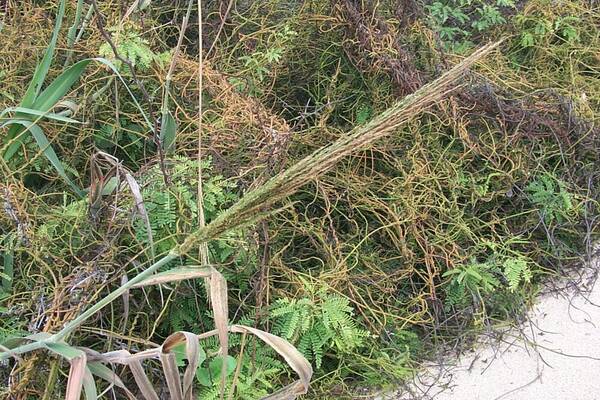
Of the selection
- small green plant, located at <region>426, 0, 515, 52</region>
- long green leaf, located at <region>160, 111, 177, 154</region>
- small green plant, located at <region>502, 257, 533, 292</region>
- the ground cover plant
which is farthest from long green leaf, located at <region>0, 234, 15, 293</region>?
small green plant, located at <region>426, 0, 515, 52</region>

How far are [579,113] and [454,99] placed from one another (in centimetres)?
49

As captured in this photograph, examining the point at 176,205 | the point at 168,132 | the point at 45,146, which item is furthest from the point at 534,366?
the point at 45,146

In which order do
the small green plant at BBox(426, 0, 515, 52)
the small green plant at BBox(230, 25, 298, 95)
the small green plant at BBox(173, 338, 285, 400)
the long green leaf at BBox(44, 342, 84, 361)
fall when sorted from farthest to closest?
1. the small green plant at BBox(426, 0, 515, 52)
2. the small green plant at BBox(230, 25, 298, 95)
3. the small green plant at BBox(173, 338, 285, 400)
4. the long green leaf at BBox(44, 342, 84, 361)

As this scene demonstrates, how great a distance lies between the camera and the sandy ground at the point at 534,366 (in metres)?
1.80

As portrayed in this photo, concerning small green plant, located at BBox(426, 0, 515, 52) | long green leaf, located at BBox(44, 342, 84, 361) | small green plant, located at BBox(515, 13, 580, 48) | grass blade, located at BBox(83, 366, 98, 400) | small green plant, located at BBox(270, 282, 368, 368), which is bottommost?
grass blade, located at BBox(83, 366, 98, 400)

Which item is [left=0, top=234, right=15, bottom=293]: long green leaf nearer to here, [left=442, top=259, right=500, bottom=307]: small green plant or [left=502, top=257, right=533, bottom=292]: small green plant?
[left=442, top=259, right=500, bottom=307]: small green plant

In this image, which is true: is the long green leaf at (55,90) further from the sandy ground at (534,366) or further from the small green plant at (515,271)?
the small green plant at (515,271)

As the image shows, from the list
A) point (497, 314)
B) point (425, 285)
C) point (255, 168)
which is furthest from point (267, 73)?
point (497, 314)

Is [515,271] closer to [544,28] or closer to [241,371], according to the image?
[241,371]

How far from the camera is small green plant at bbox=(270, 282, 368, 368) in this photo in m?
1.72

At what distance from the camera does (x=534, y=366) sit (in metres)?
1.87

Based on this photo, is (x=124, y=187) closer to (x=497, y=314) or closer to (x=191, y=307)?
(x=191, y=307)

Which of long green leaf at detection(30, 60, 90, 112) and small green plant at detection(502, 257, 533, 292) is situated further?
small green plant at detection(502, 257, 533, 292)

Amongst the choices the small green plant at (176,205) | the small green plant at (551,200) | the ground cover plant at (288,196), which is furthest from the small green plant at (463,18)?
the small green plant at (176,205)
